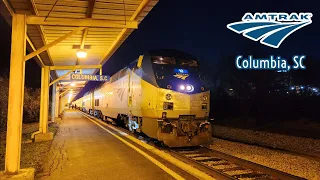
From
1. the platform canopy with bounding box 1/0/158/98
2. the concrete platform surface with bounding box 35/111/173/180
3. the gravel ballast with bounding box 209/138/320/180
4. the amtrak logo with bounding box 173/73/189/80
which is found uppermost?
the platform canopy with bounding box 1/0/158/98

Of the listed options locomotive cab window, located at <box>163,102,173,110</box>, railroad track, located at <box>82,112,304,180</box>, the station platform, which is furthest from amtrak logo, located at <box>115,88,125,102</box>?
railroad track, located at <box>82,112,304,180</box>

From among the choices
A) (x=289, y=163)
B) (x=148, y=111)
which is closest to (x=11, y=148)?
(x=148, y=111)

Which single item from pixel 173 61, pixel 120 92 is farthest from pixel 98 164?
pixel 120 92

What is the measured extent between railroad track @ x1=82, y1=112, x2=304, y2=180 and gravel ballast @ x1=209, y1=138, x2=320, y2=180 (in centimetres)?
69

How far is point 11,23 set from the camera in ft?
20.0

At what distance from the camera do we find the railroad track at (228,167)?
6.49 m

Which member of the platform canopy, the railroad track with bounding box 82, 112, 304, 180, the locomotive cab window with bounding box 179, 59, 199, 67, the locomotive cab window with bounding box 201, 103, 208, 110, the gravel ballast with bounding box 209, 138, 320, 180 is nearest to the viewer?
the platform canopy

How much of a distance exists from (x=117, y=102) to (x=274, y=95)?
21.4 metres

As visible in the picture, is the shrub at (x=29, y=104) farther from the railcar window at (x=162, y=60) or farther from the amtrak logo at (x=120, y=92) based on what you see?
the railcar window at (x=162, y=60)

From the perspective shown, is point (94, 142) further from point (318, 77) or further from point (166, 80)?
point (318, 77)

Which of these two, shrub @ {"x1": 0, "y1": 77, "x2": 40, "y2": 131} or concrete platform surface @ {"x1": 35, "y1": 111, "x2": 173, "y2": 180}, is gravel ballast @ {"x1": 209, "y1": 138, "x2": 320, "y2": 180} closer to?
concrete platform surface @ {"x1": 35, "y1": 111, "x2": 173, "y2": 180}

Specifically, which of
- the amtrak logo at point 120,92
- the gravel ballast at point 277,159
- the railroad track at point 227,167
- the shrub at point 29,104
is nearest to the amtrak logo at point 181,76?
the railroad track at point 227,167

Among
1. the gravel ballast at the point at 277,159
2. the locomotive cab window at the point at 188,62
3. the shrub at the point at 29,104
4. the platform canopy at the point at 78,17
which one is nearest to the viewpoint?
the platform canopy at the point at 78,17

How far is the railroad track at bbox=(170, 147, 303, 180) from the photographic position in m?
6.49
